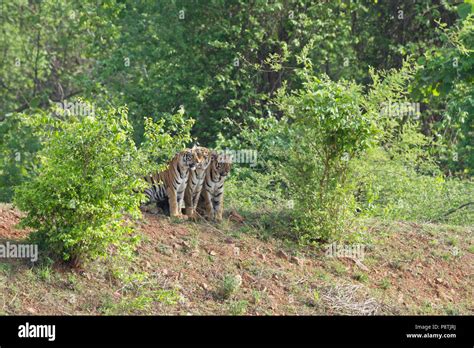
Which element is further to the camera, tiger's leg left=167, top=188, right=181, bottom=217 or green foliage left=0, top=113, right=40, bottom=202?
green foliage left=0, top=113, right=40, bottom=202

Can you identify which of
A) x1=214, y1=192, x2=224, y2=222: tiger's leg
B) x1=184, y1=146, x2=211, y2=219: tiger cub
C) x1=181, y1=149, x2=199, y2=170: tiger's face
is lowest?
x1=214, y1=192, x2=224, y2=222: tiger's leg

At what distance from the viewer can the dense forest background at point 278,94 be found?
10.2 metres

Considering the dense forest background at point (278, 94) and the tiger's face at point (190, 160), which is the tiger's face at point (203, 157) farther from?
the dense forest background at point (278, 94)

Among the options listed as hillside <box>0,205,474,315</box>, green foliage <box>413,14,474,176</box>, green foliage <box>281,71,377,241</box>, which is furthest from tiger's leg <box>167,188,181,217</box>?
green foliage <box>413,14,474,176</box>

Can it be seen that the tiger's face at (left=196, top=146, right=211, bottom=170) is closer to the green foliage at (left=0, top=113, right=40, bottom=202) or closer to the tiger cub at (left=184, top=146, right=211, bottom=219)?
the tiger cub at (left=184, top=146, right=211, bottom=219)

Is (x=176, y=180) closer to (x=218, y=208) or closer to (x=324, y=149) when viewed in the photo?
(x=218, y=208)

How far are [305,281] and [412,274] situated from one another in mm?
1525

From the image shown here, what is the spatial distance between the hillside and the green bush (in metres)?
0.34

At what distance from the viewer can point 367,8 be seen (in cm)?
1930

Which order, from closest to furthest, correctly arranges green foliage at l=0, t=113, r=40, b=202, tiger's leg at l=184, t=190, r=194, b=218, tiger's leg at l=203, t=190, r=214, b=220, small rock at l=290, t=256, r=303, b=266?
small rock at l=290, t=256, r=303, b=266 → tiger's leg at l=184, t=190, r=194, b=218 → tiger's leg at l=203, t=190, r=214, b=220 → green foliage at l=0, t=113, r=40, b=202

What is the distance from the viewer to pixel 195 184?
33.6 feet

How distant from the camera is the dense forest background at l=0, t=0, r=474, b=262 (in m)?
10.2

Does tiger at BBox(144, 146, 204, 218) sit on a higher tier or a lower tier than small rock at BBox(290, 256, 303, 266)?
higher
